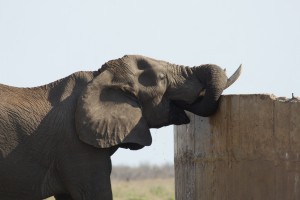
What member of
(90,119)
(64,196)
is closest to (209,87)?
(90,119)

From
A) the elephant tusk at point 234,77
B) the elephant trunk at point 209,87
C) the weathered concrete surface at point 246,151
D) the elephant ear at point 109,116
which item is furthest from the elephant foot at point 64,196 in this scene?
the elephant tusk at point 234,77

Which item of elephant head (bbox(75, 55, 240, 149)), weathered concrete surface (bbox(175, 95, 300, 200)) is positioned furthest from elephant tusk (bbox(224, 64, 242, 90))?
weathered concrete surface (bbox(175, 95, 300, 200))

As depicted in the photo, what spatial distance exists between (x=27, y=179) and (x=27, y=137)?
0.51 metres

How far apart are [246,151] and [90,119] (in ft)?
6.29

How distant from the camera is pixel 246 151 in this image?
13391 millimetres

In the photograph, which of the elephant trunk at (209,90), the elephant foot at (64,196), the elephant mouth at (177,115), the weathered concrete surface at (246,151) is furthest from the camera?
the elephant foot at (64,196)

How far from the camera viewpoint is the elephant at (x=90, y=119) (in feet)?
45.5

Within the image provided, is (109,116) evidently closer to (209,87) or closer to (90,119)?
(90,119)

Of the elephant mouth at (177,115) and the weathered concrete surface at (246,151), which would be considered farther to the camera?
the elephant mouth at (177,115)

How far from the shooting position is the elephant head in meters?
13.8

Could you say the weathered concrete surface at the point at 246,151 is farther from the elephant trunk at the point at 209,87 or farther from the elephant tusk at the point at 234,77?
the elephant tusk at the point at 234,77

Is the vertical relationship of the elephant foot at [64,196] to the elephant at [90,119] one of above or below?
below

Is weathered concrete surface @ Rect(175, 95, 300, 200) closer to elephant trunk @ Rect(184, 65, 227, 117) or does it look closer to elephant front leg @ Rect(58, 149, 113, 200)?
elephant trunk @ Rect(184, 65, 227, 117)

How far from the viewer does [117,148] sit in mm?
14211
